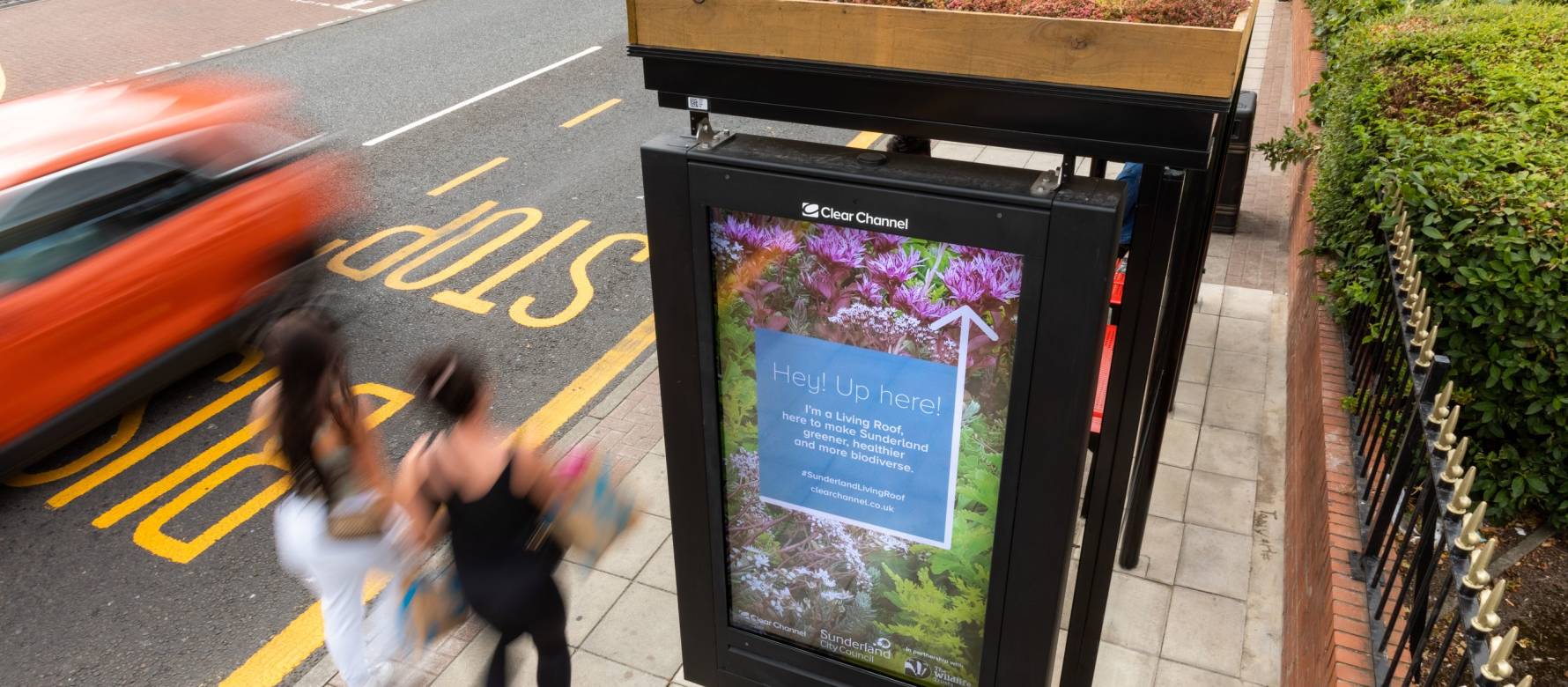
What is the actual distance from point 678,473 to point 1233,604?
2.81 metres

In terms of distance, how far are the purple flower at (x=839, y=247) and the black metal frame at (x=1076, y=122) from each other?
0.92 ft

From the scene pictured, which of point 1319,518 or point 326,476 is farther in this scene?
point 1319,518

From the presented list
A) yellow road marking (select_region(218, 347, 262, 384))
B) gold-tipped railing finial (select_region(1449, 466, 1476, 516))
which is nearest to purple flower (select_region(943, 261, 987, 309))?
gold-tipped railing finial (select_region(1449, 466, 1476, 516))

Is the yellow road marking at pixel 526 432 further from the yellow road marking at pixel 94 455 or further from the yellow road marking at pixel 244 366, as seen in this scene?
the yellow road marking at pixel 94 455

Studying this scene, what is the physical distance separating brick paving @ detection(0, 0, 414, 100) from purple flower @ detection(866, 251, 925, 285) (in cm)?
1443

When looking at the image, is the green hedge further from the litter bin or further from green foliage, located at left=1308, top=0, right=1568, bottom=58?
green foliage, located at left=1308, top=0, right=1568, bottom=58

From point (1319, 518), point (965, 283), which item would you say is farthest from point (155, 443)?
point (1319, 518)

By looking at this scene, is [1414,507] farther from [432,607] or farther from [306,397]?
[306,397]

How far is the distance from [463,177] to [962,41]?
8759 mm

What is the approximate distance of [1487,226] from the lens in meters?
4.02

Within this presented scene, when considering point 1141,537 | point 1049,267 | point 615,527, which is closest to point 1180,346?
point 1141,537

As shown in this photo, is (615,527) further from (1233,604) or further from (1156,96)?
(1233,604)

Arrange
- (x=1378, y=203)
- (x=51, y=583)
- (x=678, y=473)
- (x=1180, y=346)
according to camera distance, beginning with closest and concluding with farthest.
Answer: (x=678, y=473) < (x=1180, y=346) < (x=1378, y=203) < (x=51, y=583)

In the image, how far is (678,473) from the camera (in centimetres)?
337
